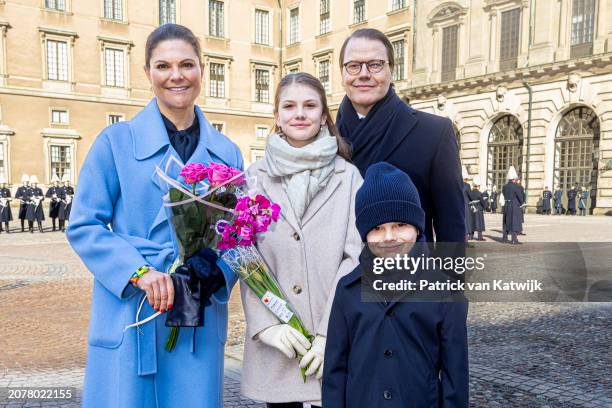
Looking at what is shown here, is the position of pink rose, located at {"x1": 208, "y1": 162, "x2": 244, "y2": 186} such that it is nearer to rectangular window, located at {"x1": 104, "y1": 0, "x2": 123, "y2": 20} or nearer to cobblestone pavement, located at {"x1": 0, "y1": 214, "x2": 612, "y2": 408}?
cobblestone pavement, located at {"x1": 0, "y1": 214, "x2": 612, "y2": 408}

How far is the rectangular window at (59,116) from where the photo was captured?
29.0m

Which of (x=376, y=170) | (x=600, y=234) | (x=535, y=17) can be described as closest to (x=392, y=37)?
(x=535, y=17)

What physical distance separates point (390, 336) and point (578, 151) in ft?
82.8

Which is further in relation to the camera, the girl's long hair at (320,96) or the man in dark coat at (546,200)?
the man in dark coat at (546,200)

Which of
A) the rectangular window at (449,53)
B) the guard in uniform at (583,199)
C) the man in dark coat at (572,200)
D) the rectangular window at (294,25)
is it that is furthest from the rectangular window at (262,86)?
the guard in uniform at (583,199)

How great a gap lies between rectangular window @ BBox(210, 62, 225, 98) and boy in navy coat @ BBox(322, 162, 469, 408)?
1338 inches

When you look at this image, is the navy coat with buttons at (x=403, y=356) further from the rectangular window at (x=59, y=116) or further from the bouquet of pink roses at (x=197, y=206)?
the rectangular window at (x=59, y=116)

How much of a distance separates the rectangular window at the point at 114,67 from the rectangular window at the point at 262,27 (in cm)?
967

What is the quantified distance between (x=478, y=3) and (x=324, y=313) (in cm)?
2797

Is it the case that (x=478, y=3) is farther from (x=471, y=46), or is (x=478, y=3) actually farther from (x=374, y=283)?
(x=374, y=283)

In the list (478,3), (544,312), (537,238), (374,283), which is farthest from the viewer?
(478,3)

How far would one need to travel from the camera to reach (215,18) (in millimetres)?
34562

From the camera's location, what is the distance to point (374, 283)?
71.4 inches

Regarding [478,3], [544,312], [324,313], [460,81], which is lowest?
[544,312]
